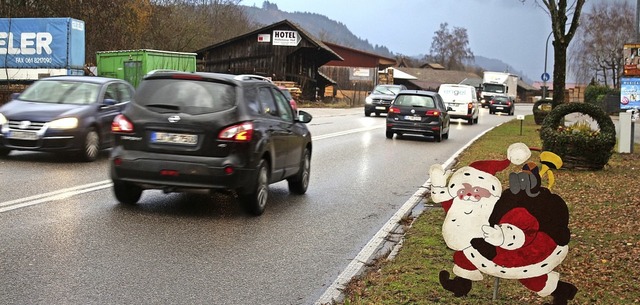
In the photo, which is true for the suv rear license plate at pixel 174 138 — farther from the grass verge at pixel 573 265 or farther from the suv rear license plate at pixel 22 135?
the suv rear license plate at pixel 22 135

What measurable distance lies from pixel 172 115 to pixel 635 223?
5.41 m

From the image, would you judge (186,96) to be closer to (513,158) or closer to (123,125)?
(123,125)

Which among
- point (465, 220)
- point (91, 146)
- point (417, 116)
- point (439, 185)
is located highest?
point (417, 116)

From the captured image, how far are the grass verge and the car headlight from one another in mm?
6392

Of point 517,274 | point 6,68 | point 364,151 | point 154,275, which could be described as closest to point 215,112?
point 154,275

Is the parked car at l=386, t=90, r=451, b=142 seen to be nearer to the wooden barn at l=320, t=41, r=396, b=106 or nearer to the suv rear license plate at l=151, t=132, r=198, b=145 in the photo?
the suv rear license plate at l=151, t=132, r=198, b=145

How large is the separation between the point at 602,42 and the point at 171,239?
88.0 metres

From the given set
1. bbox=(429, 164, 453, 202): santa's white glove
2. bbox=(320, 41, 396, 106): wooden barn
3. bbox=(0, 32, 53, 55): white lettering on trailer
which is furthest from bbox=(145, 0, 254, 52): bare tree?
bbox=(429, 164, 453, 202): santa's white glove

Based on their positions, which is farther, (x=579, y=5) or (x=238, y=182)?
(x=579, y=5)

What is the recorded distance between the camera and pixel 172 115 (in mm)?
8836

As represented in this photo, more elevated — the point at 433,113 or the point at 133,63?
the point at 133,63

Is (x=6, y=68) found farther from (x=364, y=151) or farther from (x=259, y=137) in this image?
(x=259, y=137)

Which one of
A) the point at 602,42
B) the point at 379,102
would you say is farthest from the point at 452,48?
the point at 379,102

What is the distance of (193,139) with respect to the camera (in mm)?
8734
